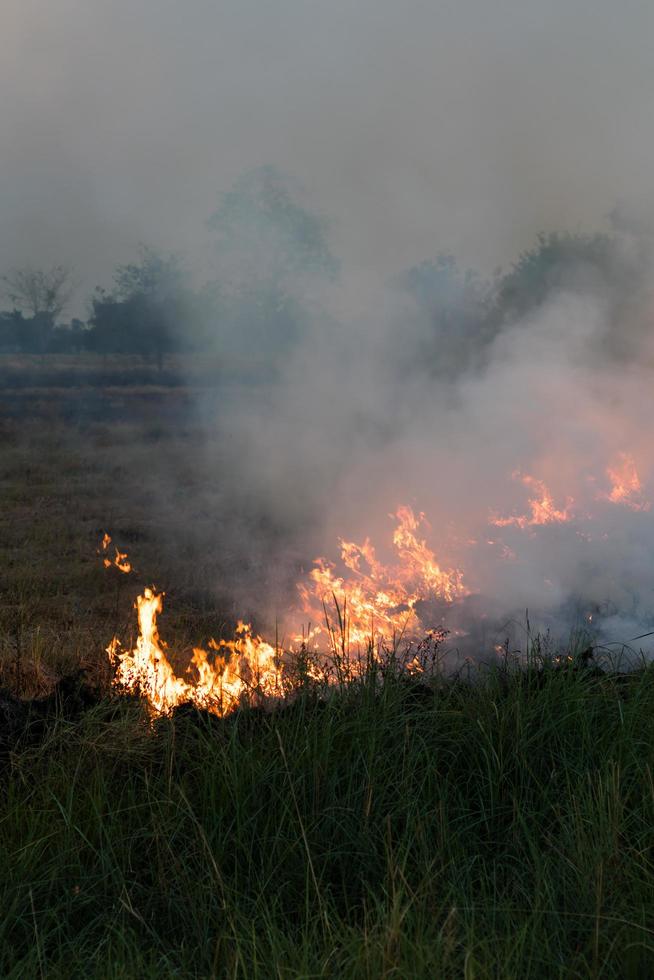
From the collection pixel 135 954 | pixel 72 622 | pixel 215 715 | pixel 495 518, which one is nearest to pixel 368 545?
pixel 495 518

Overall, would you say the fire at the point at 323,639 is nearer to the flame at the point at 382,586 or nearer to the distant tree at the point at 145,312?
the flame at the point at 382,586

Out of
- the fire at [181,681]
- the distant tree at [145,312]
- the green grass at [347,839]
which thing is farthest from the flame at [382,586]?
the distant tree at [145,312]

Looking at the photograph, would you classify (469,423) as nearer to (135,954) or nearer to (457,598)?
(457,598)

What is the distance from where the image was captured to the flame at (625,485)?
27.6 ft

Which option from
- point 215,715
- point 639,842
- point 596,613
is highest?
point 596,613

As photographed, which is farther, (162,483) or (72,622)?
(162,483)

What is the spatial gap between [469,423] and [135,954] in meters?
8.17

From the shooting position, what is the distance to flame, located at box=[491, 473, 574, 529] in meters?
8.29

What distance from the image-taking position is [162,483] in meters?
14.2

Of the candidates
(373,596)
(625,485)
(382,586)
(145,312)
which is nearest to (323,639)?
(373,596)

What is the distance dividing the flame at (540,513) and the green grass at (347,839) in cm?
450

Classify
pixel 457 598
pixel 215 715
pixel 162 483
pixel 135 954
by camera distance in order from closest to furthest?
pixel 135 954
pixel 215 715
pixel 457 598
pixel 162 483

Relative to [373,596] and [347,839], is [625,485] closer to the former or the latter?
[373,596]

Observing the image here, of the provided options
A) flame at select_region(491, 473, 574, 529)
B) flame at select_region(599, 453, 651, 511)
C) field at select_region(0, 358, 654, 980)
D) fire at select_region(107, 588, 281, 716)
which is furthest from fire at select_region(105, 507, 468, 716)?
flame at select_region(599, 453, 651, 511)
